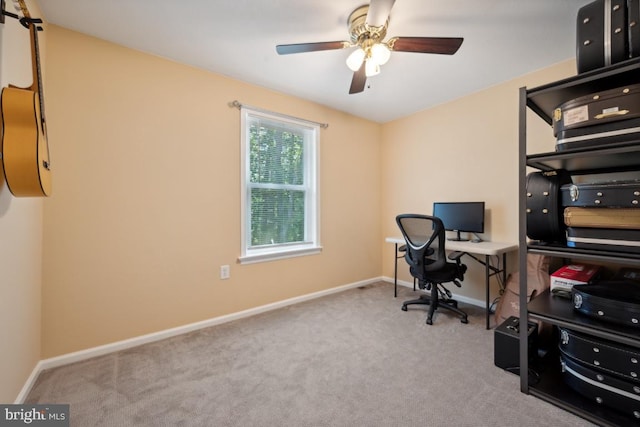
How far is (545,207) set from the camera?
152 cm

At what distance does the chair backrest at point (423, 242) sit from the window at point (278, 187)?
45.4 inches

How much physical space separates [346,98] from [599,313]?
2.82 metres

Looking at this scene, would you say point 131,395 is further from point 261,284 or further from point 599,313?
point 599,313

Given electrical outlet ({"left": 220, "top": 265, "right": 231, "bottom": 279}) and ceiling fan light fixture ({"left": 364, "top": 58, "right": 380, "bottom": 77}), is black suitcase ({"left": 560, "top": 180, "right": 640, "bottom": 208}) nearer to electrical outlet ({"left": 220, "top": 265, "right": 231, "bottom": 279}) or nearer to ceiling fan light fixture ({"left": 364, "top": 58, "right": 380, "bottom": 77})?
ceiling fan light fixture ({"left": 364, "top": 58, "right": 380, "bottom": 77})

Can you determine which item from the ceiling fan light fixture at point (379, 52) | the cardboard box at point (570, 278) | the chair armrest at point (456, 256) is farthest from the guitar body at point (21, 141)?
the cardboard box at point (570, 278)

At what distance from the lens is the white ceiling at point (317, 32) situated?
5.70 ft

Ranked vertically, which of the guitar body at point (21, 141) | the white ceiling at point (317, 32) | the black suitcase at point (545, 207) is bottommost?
the black suitcase at point (545, 207)

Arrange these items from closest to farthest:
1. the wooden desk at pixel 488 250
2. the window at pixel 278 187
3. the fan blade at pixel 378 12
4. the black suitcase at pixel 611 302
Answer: the black suitcase at pixel 611 302 → the fan blade at pixel 378 12 → the wooden desk at pixel 488 250 → the window at pixel 278 187

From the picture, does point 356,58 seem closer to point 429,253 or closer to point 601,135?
point 601,135

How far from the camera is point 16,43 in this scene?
146 centimetres

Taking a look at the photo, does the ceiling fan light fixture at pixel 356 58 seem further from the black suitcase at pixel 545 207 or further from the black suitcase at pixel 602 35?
the black suitcase at pixel 545 207

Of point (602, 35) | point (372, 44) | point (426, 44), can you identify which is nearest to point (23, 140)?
point (372, 44)

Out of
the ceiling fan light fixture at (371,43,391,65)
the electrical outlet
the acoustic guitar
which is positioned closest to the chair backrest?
the ceiling fan light fixture at (371,43,391,65)

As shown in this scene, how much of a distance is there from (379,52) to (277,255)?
2126mm
